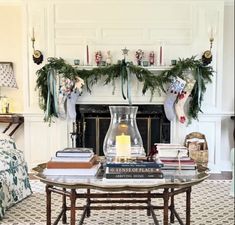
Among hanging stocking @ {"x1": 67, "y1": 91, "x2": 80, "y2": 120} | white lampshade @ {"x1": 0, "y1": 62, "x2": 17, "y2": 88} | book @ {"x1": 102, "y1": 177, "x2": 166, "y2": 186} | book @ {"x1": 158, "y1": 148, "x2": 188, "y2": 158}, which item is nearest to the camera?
book @ {"x1": 102, "y1": 177, "x2": 166, "y2": 186}

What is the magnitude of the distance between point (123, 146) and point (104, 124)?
2.42 metres

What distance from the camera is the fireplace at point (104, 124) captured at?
16.2 ft

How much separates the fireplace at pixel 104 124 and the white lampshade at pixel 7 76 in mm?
936

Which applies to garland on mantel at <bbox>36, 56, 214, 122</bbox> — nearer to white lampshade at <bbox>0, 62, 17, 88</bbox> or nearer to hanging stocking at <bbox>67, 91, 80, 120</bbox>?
hanging stocking at <bbox>67, 91, 80, 120</bbox>

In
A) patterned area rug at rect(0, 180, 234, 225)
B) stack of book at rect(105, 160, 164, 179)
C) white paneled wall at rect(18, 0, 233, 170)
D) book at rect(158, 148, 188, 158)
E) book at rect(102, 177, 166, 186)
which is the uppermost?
white paneled wall at rect(18, 0, 233, 170)

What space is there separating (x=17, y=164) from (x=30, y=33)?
6.66 feet

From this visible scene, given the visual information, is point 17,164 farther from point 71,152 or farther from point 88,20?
point 88,20

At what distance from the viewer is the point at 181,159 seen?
2461 mm

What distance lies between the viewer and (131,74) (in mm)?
4812

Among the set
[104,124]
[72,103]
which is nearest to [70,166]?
[72,103]

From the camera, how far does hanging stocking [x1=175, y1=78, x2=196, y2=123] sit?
4684 mm

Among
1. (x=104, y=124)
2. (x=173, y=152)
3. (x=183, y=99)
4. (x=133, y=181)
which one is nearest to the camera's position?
(x=133, y=181)

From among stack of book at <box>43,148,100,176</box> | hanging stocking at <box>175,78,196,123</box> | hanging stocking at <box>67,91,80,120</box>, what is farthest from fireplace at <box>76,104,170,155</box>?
stack of book at <box>43,148,100,176</box>

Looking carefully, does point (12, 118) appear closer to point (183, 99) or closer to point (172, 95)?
point (172, 95)
